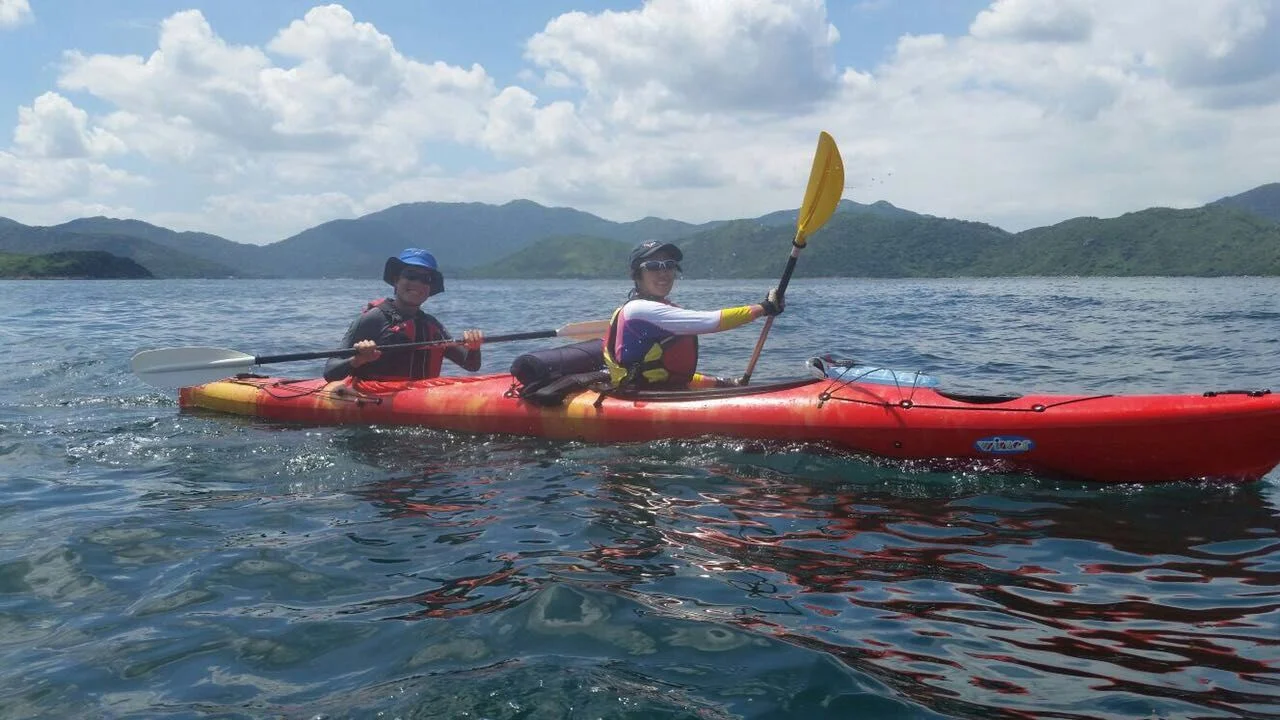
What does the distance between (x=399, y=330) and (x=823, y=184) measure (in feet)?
15.8

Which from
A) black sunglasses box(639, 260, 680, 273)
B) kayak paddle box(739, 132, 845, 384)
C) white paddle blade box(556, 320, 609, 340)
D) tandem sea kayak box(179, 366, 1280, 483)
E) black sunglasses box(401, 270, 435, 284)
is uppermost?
kayak paddle box(739, 132, 845, 384)

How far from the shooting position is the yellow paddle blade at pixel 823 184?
832 cm

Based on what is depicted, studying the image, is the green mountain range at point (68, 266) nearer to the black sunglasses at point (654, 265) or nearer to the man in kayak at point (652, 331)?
the man in kayak at point (652, 331)

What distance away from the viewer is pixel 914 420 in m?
6.76

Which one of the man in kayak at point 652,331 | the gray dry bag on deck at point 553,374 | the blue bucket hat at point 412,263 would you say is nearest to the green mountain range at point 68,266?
the blue bucket hat at point 412,263

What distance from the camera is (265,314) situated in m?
33.6

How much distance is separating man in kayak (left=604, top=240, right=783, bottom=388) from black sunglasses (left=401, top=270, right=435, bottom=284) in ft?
8.06

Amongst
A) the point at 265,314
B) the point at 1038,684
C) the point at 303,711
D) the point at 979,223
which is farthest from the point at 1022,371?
the point at 979,223

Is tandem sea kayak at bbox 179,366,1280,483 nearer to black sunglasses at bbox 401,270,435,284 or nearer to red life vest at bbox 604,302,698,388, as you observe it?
red life vest at bbox 604,302,698,388

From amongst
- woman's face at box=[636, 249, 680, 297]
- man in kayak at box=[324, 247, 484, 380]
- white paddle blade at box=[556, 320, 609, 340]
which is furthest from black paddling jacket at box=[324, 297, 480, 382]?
woman's face at box=[636, 249, 680, 297]

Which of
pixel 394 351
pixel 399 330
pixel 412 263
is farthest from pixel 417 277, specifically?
pixel 394 351

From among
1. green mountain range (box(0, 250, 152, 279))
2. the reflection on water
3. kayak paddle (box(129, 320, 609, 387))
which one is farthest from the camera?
green mountain range (box(0, 250, 152, 279))

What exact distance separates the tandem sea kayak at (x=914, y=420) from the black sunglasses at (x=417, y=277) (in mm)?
1171

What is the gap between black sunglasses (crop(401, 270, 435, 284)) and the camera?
9438mm
